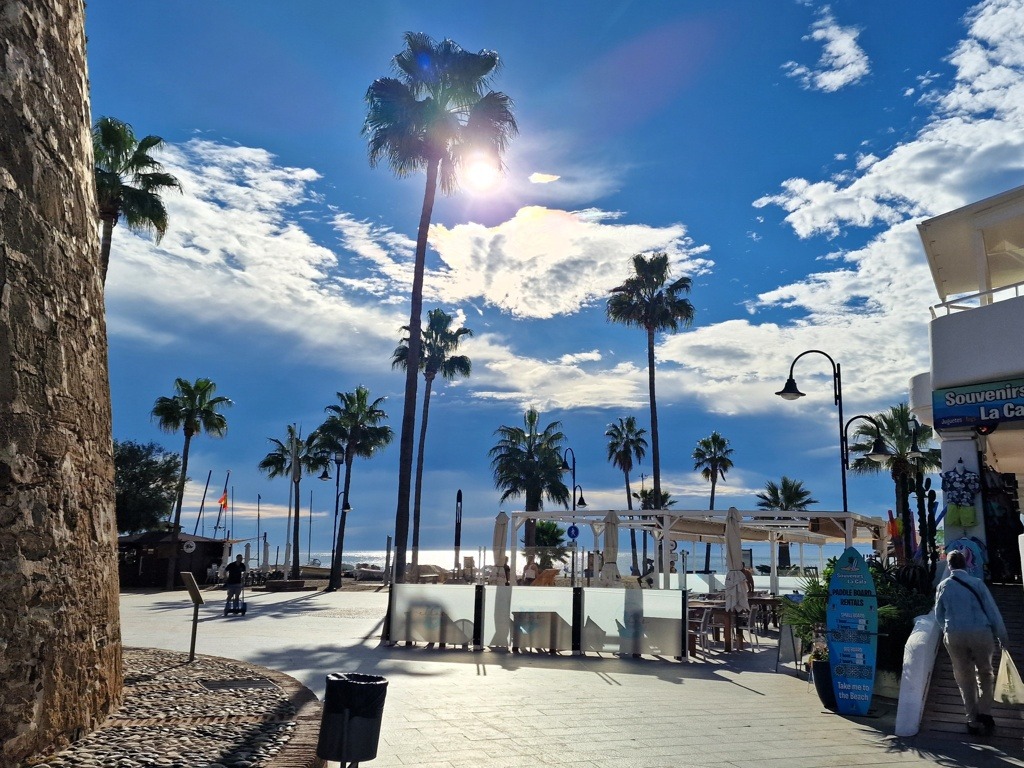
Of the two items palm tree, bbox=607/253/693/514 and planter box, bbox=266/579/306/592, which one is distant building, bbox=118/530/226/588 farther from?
palm tree, bbox=607/253/693/514

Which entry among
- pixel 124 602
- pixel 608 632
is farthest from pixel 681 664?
pixel 124 602

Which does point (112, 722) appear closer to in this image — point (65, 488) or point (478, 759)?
point (65, 488)

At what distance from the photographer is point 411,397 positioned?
74.2ft

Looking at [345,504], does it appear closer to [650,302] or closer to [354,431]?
[354,431]

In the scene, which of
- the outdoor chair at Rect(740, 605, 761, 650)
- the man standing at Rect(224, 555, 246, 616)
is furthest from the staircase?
the man standing at Rect(224, 555, 246, 616)

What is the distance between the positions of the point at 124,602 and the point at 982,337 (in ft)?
77.4

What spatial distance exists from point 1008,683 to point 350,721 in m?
7.53

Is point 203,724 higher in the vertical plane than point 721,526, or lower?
lower

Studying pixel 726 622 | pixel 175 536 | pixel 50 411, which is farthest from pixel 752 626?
pixel 175 536

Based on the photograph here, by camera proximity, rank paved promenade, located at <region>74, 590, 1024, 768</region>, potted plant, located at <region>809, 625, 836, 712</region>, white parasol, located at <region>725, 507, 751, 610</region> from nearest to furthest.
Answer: paved promenade, located at <region>74, 590, 1024, 768</region>, potted plant, located at <region>809, 625, 836, 712</region>, white parasol, located at <region>725, 507, 751, 610</region>

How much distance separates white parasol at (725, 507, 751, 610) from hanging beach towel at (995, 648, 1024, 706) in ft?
20.9

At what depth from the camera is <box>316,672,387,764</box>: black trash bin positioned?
15.5 ft

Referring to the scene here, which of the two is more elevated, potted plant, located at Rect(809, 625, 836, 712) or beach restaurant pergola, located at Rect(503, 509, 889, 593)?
beach restaurant pergola, located at Rect(503, 509, 889, 593)

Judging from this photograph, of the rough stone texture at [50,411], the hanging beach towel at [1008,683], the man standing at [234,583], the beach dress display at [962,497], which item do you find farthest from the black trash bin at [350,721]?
the man standing at [234,583]
